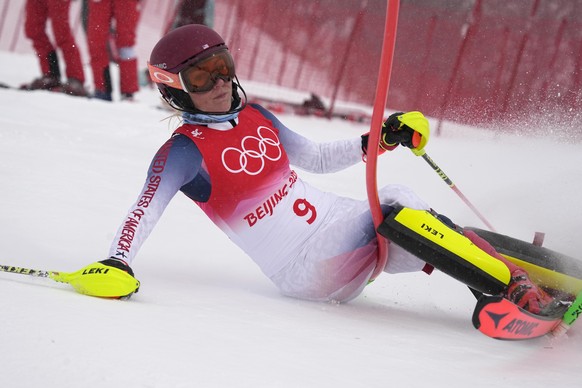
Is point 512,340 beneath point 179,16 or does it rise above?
above

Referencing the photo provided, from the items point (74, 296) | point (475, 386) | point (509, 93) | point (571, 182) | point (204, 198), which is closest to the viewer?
point (475, 386)

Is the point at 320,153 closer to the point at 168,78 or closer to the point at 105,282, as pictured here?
the point at 168,78

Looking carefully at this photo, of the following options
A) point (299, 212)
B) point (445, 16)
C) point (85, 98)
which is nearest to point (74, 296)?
point (299, 212)

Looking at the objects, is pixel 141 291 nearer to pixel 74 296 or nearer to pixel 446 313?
pixel 74 296

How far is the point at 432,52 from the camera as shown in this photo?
661cm

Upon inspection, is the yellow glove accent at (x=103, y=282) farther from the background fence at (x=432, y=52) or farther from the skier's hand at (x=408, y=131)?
the background fence at (x=432, y=52)

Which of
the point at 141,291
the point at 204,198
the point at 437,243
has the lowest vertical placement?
the point at 141,291

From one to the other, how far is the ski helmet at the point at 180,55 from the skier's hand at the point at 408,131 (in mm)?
603

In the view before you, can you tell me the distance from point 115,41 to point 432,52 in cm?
298

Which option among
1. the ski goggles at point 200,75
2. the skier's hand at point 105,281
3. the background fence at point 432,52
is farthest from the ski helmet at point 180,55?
the background fence at point 432,52

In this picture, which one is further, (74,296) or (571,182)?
(571,182)

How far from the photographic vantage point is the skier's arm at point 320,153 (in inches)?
116

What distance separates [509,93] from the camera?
616cm

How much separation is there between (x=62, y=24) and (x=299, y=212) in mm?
5196
